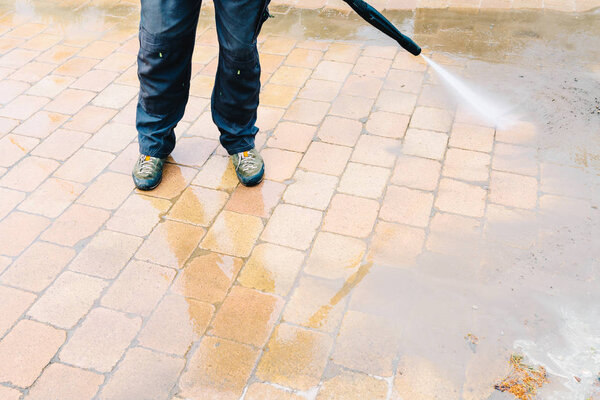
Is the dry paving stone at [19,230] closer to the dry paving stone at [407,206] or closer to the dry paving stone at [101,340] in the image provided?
the dry paving stone at [101,340]

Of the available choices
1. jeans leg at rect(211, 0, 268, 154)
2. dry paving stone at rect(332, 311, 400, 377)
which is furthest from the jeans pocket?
dry paving stone at rect(332, 311, 400, 377)

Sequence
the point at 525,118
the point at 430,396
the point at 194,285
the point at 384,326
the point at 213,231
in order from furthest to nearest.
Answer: the point at 525,118
the point at 213,231
the point at 194,285
the point at 384,326
the point at 430,396

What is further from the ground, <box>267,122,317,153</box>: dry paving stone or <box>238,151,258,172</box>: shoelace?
<box>238,151,258,172</box>: shoelace

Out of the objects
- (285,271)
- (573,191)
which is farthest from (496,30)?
(285,271)

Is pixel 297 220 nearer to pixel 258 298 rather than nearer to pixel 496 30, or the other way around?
pixel 258 298

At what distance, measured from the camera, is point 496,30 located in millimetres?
4285

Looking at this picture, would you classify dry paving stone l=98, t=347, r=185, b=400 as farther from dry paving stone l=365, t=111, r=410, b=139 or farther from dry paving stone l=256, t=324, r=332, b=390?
dry paving stone l=365, t=111, r=410, b=139

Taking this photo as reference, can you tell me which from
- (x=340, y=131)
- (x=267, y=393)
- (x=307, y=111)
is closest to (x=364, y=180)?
(x=340, y=131)

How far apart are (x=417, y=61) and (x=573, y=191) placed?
1596 millimetres

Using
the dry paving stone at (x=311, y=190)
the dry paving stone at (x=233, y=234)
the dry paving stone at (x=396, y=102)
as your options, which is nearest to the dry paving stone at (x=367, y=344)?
the dry paving stone at (x=233, y=234)

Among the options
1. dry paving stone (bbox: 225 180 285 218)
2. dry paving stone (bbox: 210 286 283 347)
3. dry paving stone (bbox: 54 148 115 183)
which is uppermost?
→ dry paving stone (bbox: 54 148 115 183)

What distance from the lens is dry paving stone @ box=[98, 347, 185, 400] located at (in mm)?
1966

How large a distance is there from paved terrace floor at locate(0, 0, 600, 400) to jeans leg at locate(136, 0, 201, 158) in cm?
27

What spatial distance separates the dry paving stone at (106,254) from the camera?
→ 244 cm
